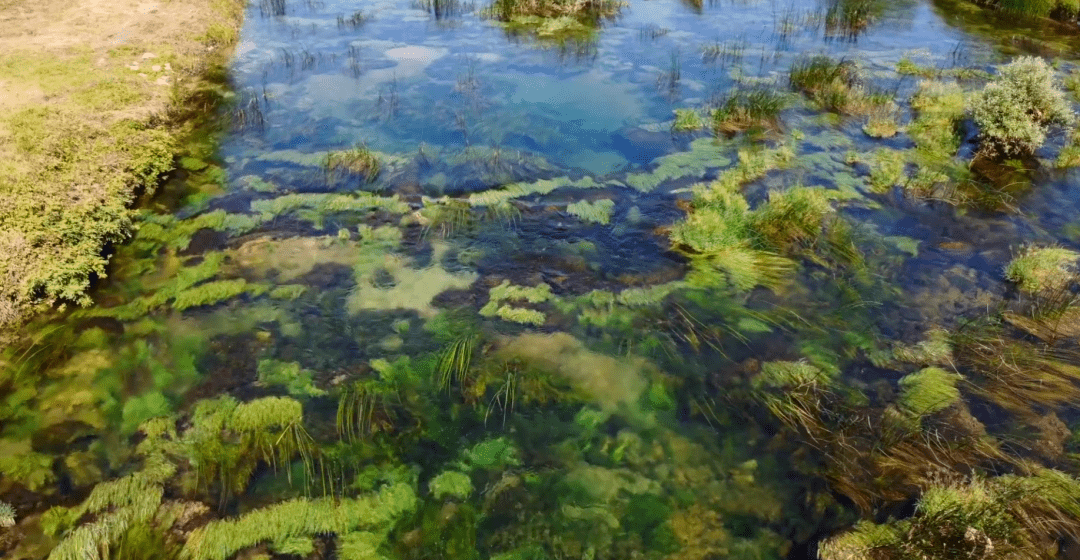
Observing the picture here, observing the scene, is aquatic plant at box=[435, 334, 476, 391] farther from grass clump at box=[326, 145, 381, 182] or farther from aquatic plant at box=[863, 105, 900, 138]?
Answer: aquatic plant at box=[863, 105, 900, 138]

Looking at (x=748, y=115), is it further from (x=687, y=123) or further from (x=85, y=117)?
(x=85, y=117)

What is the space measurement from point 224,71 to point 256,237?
671 centimetres

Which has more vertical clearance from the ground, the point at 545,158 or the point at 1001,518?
the point at 545,158

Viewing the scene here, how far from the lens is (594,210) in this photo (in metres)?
8.87

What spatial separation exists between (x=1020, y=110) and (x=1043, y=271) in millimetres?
3777

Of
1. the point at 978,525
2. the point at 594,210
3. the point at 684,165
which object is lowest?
the point at 978,525

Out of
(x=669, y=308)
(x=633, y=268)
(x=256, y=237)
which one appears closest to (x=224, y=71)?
(x=256, y=237)

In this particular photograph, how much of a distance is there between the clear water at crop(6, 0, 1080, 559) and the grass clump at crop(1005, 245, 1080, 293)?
1.06 feet

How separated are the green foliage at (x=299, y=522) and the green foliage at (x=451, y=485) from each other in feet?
0.62

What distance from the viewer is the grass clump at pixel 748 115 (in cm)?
1100

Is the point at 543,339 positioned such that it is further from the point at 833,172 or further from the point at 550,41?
the point at 550,41

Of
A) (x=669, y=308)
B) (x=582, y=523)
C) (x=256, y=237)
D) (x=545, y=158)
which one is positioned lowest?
(x=582, y=523)

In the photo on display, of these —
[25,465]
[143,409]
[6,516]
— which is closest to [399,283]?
[143,409]

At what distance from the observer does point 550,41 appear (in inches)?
589
